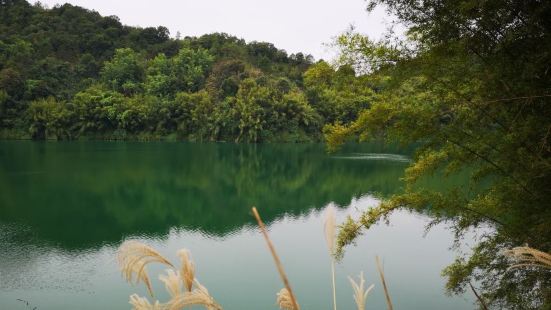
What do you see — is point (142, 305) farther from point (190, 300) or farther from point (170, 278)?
point (190, 300)

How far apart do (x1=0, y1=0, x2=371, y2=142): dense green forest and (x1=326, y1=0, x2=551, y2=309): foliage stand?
35.3 meters

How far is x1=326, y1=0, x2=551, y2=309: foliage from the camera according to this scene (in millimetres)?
4363

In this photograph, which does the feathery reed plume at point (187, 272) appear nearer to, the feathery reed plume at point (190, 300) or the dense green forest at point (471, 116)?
the feathery reed plume at point (190, 300)

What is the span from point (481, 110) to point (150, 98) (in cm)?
5003

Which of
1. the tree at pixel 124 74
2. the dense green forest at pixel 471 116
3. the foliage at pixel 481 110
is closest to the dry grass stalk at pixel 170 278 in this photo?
the dense green forest at pixel 471 116

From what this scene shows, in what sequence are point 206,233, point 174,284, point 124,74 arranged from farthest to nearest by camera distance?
point 124,74
point 206,233
point 174,284

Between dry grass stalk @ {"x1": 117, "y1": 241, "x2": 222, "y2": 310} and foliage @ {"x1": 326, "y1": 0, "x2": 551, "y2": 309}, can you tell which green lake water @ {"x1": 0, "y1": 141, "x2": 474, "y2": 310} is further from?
dry grass stalk @ {"x1": 117, "y1": 241, "x2": 222, "y2": 310}

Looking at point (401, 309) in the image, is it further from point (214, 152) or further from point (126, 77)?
point (126, 77)

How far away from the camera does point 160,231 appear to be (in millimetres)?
14281

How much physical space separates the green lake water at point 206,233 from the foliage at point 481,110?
6.29 ft

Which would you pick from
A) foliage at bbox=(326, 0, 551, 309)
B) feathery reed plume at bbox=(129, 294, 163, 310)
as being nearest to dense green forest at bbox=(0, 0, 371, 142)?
foliage at bbox=(326, 0, 551, 309)

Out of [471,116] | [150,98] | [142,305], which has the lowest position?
[142,305]

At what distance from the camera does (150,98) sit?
51594 mm

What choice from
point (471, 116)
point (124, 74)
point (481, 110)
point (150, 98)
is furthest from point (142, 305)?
point (124, 74)
